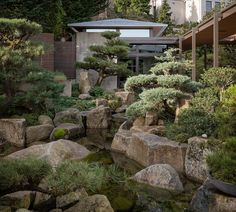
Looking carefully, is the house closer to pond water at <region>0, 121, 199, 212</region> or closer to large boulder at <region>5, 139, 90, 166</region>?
large boulder at <region>5, 139, 90, 166</region>

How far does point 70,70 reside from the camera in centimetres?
1822

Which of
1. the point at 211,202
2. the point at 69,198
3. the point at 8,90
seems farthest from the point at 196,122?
the point at 8,90

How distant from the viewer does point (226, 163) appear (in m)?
4.69

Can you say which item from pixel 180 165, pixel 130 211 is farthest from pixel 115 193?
pixel 180 165

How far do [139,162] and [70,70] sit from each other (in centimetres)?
1099

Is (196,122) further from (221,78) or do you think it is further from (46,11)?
(46,11)

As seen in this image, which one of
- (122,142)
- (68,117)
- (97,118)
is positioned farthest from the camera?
(97,118)

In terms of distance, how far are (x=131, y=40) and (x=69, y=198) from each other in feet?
45.1

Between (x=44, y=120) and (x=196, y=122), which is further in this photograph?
(x=44, y=120)

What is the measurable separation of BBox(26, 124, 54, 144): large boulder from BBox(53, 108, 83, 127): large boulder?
30.4 inches

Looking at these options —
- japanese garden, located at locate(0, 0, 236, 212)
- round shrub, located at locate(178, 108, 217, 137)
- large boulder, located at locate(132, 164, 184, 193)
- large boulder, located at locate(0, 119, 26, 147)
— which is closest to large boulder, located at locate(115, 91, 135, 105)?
japanese garden, located at locate(0, 0, 236, 212)

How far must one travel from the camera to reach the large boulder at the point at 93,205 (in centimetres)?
490

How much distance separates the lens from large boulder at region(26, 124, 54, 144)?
10188 mm

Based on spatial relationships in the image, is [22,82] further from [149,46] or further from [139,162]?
[149,46]
